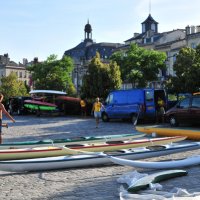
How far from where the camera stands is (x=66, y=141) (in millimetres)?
13531

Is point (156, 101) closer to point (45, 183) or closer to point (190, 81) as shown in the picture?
point (190, 81)

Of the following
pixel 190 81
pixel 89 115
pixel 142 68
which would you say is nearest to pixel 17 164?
pixel 190 81

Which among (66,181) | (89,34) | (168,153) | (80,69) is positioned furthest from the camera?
(89,34)

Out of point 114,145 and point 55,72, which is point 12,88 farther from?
point 114,145

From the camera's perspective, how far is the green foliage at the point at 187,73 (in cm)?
3028

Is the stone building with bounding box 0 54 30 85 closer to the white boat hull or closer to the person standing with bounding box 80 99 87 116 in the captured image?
the person standing with bounding box 80 99 87 116

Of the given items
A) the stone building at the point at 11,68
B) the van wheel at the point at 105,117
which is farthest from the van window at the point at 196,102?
the stone building at the point at 11,68

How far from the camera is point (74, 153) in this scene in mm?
10641

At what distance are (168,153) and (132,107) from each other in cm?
1378

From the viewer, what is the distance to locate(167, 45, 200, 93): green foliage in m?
30.3

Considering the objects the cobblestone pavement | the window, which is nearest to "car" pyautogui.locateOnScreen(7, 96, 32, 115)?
the window

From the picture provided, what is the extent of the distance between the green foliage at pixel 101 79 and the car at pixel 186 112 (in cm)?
1478

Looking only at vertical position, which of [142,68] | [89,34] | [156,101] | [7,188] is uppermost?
[89,34]

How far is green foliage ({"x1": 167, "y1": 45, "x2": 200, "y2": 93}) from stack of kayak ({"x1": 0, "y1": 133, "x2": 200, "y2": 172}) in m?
17.4
